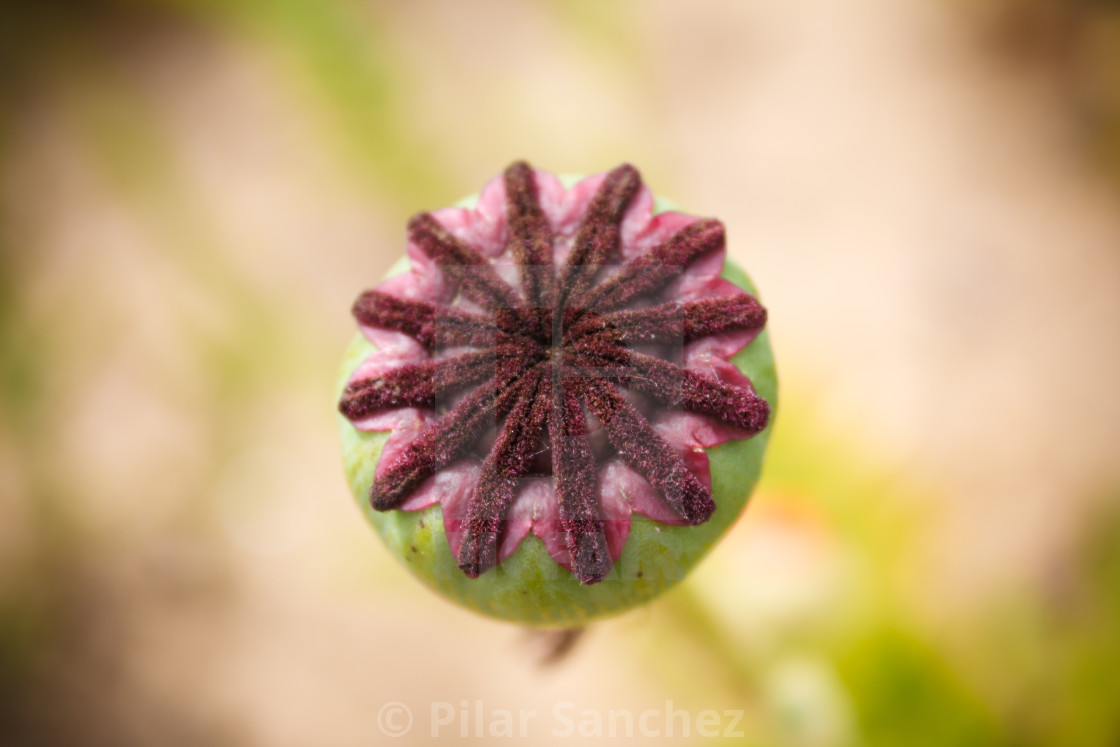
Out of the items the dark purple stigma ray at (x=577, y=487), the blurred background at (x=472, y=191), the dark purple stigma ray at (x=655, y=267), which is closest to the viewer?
the dark purple stigma ray at (x=577, y=487)

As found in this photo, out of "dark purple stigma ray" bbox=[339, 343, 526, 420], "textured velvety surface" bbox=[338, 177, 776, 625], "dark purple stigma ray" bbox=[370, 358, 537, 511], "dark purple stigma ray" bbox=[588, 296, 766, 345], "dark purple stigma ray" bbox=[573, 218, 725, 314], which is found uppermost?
"dark purple stigma ray" bbox=[573, 218, 725, 314]

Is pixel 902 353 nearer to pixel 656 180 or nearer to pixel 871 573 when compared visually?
pixel 871 573

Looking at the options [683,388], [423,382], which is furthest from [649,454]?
[423,382]

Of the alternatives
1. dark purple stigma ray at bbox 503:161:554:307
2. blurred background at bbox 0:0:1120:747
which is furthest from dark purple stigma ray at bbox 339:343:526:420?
blurred background at bbox 0:0:1120:747

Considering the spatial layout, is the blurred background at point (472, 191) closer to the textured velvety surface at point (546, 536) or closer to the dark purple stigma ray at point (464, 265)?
the textured velvety surface at point (546, 536)

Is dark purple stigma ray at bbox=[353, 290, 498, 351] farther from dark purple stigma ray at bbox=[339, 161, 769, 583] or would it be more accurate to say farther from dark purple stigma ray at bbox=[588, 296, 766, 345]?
dark purple stigma ray at bbox=[588, 296, 766, 345]

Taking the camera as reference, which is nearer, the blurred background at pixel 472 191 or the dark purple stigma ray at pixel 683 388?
the dark purple stigma ray at pixel 683 388

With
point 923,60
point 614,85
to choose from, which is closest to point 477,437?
point 614,85

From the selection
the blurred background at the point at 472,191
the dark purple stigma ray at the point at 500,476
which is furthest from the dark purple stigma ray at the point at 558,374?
the blurred background at the point at 472,191
